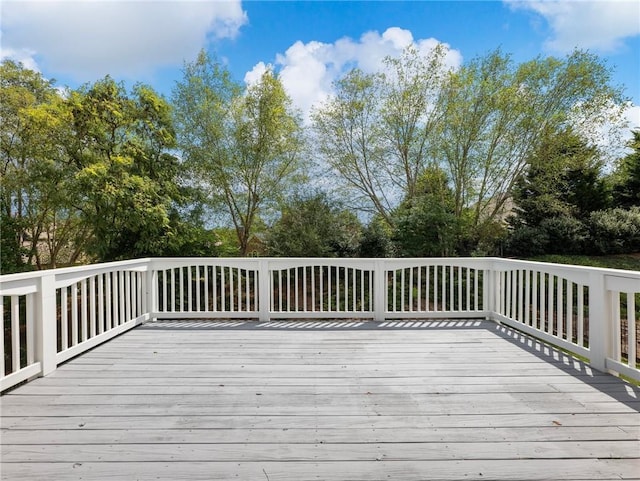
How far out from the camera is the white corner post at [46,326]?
8.85 ft

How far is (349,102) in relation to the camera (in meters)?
9.41

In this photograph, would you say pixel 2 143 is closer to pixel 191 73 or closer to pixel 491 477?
pixel 191 73

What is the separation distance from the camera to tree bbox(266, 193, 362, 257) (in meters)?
8.09

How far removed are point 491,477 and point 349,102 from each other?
30.3ft

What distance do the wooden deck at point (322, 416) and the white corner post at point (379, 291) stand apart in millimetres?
1141

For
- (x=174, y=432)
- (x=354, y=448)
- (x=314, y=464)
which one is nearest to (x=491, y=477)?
(x=354, y=448)

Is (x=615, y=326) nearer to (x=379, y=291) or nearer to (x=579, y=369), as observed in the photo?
(x=579, y=369)

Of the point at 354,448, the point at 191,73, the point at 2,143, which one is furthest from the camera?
the point at 191,73

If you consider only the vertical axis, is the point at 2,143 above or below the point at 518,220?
above

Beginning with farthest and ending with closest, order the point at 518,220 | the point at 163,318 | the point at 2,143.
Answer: the point at 518,220
the point at 2,143
the point at 163,318

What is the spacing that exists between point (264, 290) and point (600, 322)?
11.2ft

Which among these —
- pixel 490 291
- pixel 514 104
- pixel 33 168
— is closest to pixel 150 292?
pixel 490 291

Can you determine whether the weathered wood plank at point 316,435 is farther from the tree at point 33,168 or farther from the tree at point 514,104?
the tree at point 514,104

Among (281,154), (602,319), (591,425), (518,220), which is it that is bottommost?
(591,425)
